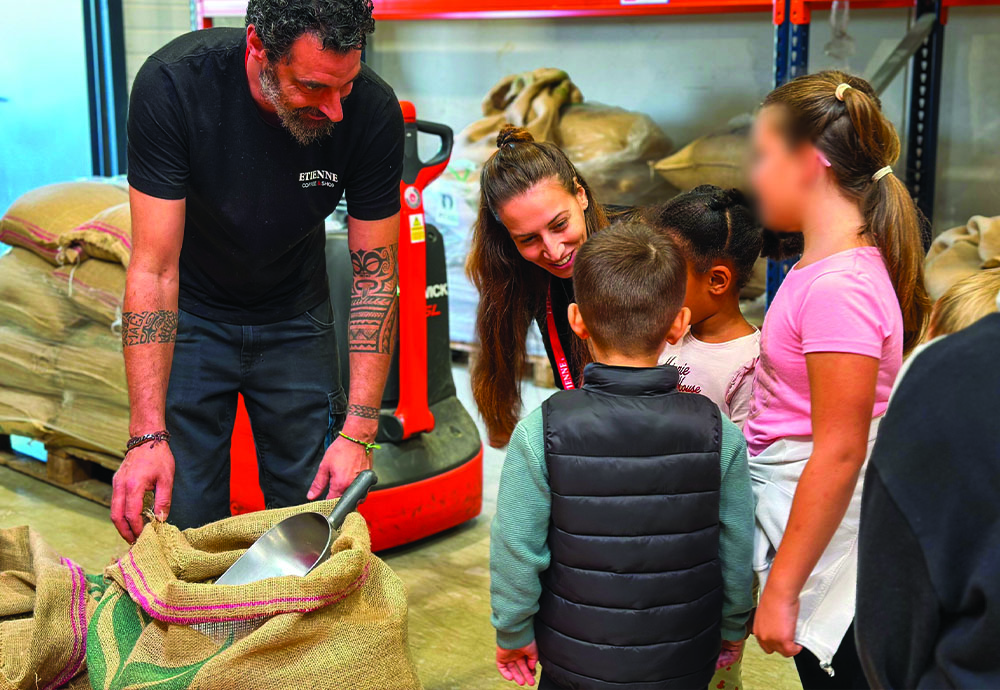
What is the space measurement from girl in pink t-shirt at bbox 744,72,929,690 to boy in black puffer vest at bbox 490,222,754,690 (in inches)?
4.3

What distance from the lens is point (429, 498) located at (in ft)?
10.4

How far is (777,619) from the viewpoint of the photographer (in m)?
1.40

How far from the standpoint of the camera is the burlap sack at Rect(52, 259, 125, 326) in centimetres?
344

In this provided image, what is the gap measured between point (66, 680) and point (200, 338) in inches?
28.1

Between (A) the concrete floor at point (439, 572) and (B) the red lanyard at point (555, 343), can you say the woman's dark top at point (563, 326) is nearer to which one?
(B) the red lanyard at point (555, 343)

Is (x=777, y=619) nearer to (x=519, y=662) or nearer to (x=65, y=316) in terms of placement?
(x=519, y=662)

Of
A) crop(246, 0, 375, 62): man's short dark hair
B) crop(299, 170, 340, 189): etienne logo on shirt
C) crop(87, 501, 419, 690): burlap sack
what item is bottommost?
crop(87, 501, 419, 690): burlap sack

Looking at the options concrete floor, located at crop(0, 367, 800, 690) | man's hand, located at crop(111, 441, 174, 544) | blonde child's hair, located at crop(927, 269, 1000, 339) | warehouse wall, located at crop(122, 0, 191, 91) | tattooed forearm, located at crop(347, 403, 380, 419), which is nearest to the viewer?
blonde child's hair, located at crop(927, 269, 1000, 339)

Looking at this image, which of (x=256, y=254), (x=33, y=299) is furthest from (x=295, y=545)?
(x=33, y=299)

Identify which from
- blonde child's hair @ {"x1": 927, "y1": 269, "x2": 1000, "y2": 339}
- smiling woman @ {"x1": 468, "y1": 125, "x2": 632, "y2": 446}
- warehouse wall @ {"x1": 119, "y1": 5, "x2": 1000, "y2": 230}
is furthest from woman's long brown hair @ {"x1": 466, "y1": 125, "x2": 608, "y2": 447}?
warehouse wall @ {"x1": 119, "y1": 5, "x2": 1000, "y2": 230}

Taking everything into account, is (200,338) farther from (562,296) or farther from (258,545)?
(562,296)

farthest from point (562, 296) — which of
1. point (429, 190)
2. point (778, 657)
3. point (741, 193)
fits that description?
point (429, 190)

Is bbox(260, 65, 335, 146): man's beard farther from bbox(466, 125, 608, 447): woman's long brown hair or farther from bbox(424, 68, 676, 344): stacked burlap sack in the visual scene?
bbox(424, 68, 676, 344): stacked burlap sack

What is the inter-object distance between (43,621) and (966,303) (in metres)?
1.69
